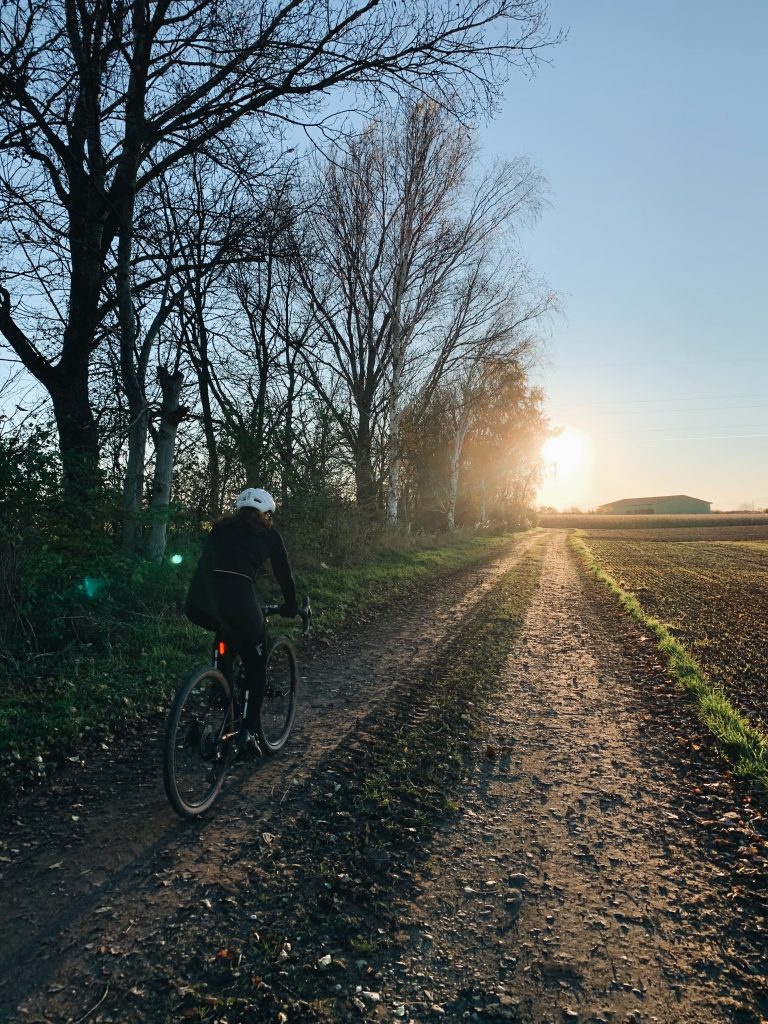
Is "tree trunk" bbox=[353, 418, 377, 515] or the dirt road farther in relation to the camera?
"tree trunk" bbox=[353, 418, 377, 515]

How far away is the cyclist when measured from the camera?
4574 mm

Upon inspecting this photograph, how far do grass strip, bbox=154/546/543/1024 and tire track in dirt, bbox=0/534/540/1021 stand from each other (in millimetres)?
219

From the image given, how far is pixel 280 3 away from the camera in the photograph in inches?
282

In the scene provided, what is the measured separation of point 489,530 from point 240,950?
143 feet

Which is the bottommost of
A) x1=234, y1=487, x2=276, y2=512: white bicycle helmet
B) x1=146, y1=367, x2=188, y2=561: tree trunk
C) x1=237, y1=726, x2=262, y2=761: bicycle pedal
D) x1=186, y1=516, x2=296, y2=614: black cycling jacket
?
x1=237, y1=726, x2=262, y2=761: bicycle pedal

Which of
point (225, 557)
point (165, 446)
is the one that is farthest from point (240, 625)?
point (165, 446)

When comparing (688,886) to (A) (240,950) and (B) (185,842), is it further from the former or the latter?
(B) (185,842)

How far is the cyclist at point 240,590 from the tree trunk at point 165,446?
511 cm

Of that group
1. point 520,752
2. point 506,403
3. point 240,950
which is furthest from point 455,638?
point 506,403

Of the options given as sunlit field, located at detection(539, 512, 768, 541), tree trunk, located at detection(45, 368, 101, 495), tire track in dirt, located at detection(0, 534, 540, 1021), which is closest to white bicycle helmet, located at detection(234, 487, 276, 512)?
tire track in dirt, located at detection(0, 534, 540, 1021)

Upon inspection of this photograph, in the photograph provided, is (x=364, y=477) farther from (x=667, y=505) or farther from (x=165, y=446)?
(x=667, y=505)

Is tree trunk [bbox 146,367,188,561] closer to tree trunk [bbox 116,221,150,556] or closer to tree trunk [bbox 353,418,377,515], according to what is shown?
tree trunk [bbox 116,221,150,556]

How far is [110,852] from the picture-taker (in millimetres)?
3787

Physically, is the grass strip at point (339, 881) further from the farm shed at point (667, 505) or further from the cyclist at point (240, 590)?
the farm shed at point (667, 505)
